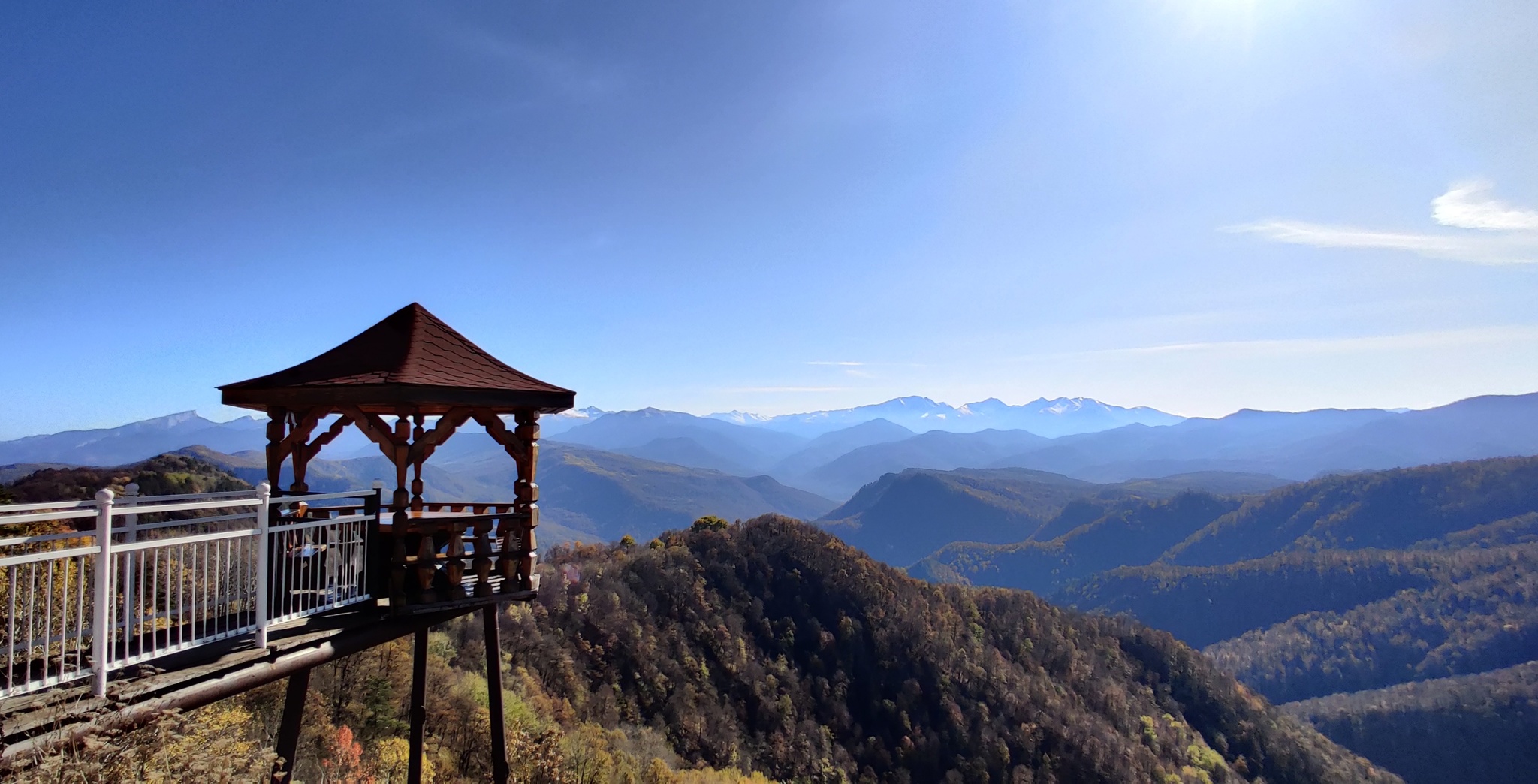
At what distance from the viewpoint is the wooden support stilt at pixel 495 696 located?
8.89 meters

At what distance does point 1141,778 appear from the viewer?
50375 mm

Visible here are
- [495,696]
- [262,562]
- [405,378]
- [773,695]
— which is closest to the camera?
[262,562]

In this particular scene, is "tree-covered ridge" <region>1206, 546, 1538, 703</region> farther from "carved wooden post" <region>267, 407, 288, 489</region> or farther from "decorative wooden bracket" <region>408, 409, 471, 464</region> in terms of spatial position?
"carved wooden post" <region>267, 407, 288, 489</region>

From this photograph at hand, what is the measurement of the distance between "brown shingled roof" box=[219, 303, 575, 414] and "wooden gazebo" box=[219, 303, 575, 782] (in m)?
0.01

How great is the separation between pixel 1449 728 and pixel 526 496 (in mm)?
133435

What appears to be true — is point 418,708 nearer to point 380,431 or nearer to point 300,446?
point 300,446

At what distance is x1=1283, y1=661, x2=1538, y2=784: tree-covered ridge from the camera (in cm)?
9125

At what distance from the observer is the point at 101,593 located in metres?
4.52

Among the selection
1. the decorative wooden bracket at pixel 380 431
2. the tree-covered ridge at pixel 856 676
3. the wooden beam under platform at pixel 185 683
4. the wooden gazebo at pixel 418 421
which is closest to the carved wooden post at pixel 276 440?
the wooden gazebo at pixel 418 421

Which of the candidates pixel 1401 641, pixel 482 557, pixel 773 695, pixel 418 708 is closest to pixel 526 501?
pixel 482 557

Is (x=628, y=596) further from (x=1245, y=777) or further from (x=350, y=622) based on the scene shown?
(x=1245, y=777)

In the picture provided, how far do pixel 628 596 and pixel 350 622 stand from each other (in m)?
33.2

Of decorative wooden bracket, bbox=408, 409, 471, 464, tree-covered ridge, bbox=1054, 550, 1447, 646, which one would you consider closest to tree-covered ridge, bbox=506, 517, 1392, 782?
decorative wooden bracket, bbox=408, 409, 471, 464

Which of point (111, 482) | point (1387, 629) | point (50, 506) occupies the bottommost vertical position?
point (1387, 629)
